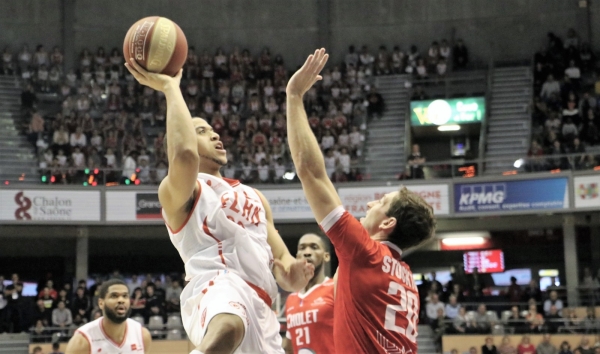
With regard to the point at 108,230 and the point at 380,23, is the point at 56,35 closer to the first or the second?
the point at 108,230

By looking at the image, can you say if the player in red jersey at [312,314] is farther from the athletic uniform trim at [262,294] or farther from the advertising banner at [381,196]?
the advertising banner at [381,196]

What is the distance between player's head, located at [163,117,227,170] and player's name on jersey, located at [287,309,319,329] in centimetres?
289

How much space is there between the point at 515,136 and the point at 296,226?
7.48 meters

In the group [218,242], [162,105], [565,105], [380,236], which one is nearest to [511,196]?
[565,105]

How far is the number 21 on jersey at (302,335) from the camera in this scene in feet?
25.2

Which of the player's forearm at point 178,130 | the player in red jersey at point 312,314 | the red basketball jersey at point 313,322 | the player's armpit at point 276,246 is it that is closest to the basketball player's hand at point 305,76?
the player's forearm at point 178,130

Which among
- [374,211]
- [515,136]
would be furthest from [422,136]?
[374,211]

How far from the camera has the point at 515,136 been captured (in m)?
26.4

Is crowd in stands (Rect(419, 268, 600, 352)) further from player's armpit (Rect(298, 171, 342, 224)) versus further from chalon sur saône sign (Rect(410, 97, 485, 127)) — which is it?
player's armpit (Rect(298, 171, 342, 224))

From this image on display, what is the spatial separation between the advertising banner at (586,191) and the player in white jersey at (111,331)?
1597cm

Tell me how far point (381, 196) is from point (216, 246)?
1814 centimetres

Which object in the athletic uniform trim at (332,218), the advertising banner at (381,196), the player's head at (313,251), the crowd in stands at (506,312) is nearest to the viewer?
the athletic uniform trim at (332,218)

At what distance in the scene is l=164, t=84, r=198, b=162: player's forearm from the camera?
451cm

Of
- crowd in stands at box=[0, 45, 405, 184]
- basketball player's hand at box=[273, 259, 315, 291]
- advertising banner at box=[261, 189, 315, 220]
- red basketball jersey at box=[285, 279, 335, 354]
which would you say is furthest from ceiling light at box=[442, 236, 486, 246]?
basketball player's hand at box=[273, 259, 315, 291]
